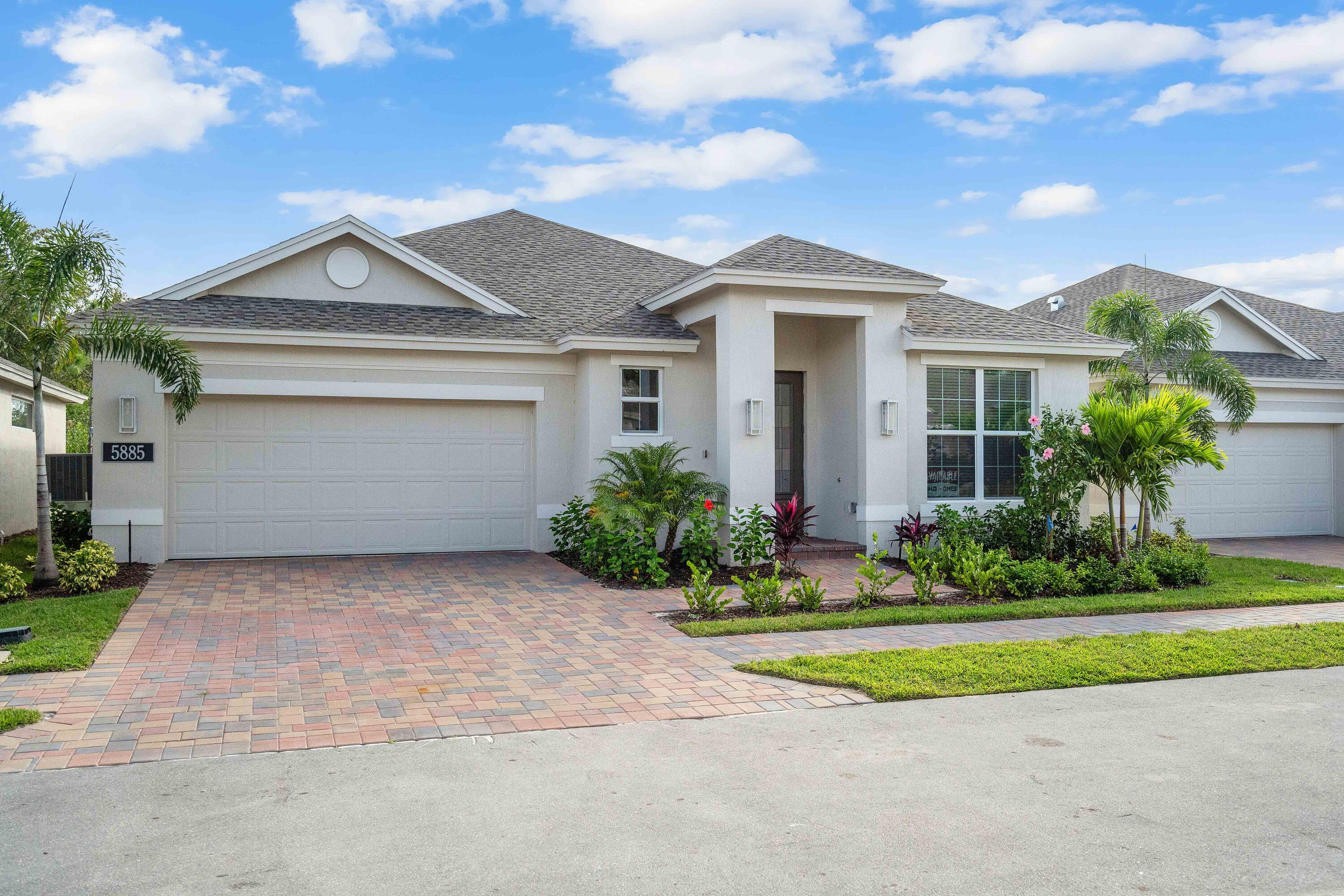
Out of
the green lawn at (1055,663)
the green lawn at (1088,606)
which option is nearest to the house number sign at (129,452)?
the green lawn at (1088,606)

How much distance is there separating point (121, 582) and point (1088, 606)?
10730mm

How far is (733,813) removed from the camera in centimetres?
461

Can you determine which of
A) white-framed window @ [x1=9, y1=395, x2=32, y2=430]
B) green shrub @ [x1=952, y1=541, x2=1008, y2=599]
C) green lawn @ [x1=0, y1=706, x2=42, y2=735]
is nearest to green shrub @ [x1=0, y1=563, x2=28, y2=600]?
green lawn @ [x1=0, y1=706, x2=42, y2=735]

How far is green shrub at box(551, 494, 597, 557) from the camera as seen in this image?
13.5 m

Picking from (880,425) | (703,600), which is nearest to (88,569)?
(703,600)

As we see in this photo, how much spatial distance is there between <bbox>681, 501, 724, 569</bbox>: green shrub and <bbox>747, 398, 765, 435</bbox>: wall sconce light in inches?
44.4

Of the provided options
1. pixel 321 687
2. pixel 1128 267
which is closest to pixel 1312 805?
pixel 321 687

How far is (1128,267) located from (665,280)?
38.2 feet

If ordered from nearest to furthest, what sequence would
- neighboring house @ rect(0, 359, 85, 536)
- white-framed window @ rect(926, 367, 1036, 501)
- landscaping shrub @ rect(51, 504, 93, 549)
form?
1. landscaping shrub @ rect(51, 504, 93, 549)
2. white-framed window @ rect(926, 367, 1036, 501)
3. neighboring house @ rect(0, 359, 85, 536)

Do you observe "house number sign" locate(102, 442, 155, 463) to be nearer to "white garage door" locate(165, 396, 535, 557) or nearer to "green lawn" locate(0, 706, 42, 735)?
"white garage door" locate(165, 396, 535, 557)

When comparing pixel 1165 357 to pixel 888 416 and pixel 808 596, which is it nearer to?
pixel 888 416

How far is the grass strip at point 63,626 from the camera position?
7312 mm

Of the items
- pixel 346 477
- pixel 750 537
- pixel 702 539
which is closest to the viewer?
pixel 750 537

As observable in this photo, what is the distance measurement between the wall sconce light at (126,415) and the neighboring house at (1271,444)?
53.0 ft
